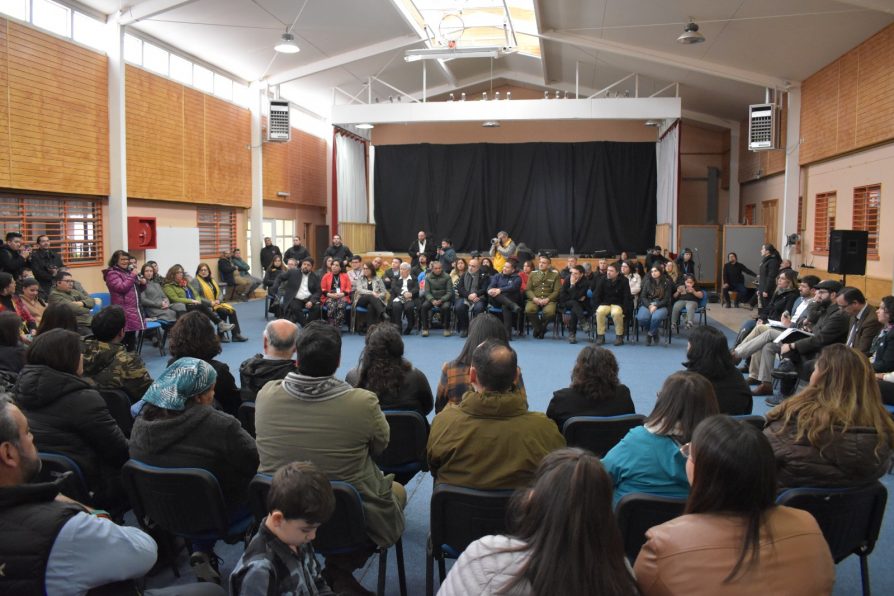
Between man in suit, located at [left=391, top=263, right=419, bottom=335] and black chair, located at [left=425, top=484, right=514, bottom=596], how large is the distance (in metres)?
7.08

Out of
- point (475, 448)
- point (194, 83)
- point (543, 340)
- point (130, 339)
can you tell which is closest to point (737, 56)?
point (543, 340)

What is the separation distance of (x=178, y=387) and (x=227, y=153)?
1135cm

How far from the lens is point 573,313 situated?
888cm

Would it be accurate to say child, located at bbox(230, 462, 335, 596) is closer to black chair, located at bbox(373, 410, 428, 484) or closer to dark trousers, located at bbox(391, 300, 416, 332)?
black chair, located at bbox(373, 410, 428, 484)

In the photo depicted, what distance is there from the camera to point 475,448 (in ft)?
7.40

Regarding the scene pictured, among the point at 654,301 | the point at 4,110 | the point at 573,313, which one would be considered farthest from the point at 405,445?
the point at 4,110

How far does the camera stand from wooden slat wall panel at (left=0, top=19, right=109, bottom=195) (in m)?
7.94

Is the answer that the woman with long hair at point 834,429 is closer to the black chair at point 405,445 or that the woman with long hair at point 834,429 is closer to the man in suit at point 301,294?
the black chair at point 405,445

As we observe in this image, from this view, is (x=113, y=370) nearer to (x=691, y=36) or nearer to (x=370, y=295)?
(x=370, y=295)

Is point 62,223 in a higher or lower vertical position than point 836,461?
higher

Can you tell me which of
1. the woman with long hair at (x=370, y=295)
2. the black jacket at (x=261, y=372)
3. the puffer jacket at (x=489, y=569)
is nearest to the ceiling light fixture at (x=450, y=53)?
the woman with long hair at (x=370, y=295)

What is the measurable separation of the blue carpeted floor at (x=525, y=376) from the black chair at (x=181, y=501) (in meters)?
0.42

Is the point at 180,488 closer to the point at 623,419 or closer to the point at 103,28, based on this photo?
the point at 623,419

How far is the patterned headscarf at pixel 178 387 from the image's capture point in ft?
7.39
